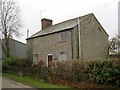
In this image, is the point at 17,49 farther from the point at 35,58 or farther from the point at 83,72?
the point at 83,72

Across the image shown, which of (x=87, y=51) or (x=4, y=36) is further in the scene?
(x=4, y=36)

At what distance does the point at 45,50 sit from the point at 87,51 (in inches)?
261

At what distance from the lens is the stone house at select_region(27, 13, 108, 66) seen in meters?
29.0

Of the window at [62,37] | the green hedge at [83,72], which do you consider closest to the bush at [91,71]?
the green hedge at [83,72]

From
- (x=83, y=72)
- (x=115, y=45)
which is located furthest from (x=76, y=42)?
(x=115, y=45)

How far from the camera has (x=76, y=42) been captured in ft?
95.2

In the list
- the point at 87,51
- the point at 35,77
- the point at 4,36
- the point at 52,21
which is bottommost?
the point at 35,77

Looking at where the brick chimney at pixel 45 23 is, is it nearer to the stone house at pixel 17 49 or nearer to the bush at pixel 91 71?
the stone house at pixel 17 49

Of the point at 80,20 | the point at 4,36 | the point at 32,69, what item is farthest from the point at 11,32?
the point at 32,69

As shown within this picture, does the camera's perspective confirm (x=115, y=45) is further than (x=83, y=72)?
Yes

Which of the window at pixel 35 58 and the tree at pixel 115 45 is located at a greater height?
the tree at pixel 115 45

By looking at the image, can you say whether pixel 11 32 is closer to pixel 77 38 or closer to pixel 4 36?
pixel 4 36

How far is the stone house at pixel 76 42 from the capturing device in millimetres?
29031

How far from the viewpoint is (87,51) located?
98.7 feet
